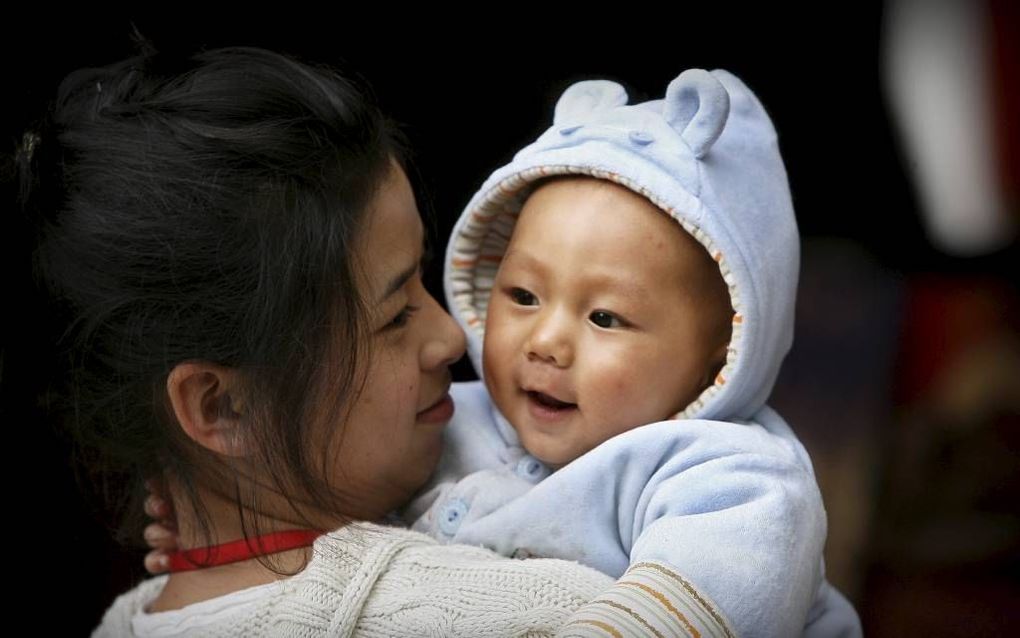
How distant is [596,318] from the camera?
694 mm

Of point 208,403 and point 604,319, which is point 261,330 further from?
point 604,319

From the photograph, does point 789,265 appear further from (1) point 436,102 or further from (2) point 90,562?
(2) point 90,562

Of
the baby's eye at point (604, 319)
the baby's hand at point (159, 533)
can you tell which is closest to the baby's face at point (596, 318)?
the baby's eye at point (604, 319)

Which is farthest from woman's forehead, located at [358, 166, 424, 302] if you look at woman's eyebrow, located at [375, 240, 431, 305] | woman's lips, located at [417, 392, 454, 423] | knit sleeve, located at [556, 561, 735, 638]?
knit sleeve, located at [556, 561, 735, 638]

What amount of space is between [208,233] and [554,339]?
0.78 feet

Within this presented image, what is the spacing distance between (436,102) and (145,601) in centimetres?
47

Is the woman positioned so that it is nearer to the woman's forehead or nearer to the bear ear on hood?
the woman's forehead

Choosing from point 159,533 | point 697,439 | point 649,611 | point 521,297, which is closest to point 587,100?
point 521,297

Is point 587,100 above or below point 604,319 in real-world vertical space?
above

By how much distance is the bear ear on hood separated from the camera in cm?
66

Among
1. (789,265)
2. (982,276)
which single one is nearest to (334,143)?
(789,265)

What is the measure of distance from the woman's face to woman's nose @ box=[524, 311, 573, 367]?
0.12 meters

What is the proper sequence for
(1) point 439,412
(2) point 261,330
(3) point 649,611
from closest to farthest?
(3) point 649,611, (2) point 261,330, (1) point 439,412

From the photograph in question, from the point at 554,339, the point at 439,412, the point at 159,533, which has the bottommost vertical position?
the point at 159,533
